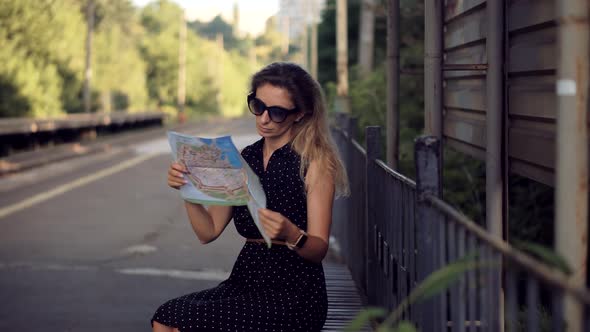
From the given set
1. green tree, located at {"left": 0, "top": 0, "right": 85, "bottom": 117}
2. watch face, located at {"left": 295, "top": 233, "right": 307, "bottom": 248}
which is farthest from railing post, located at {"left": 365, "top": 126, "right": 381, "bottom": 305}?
green tree, located at {"left": 0, "top": 0, "right": 85, "bottom": 117}

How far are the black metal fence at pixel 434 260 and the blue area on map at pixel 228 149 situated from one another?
672mm

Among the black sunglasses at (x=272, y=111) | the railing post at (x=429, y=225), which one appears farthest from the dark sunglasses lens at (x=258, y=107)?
the railing post at (x=429, y=225)

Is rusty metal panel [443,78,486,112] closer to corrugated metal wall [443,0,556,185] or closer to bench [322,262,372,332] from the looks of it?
corrugated metal wall [443,0,556,185]

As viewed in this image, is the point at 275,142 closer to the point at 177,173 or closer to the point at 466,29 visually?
the point at 177,173

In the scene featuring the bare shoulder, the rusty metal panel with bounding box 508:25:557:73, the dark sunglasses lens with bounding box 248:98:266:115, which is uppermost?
the rusty metal panel with bounding box 508:25:557:73

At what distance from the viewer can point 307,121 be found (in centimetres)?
463

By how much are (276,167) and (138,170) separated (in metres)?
18.0

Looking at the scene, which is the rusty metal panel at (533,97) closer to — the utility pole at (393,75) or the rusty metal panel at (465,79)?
the rusty metal panel at (465,79)

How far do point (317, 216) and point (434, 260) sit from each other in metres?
0.91

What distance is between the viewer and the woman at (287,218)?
14.4 ft

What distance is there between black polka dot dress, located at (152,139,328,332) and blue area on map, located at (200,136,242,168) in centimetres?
65

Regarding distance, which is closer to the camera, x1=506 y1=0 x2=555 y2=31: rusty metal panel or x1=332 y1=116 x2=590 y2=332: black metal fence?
x1=332 y1=116 x2=590 y2=332: black metal fence

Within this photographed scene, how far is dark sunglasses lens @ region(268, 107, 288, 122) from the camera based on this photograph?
4492 mm

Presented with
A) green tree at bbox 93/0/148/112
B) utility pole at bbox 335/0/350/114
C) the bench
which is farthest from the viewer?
green tree at bbox 93/0/148/112
